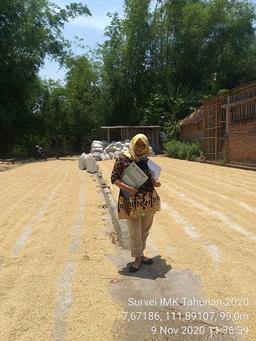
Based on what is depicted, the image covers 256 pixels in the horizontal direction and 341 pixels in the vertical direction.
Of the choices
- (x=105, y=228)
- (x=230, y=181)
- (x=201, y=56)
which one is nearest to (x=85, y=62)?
(x=201, y=56)

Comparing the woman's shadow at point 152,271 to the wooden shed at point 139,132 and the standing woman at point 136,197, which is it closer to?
the standing woman at point 136,197

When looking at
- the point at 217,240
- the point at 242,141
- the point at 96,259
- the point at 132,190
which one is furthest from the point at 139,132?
the point at 132,190

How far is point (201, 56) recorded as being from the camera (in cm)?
3578

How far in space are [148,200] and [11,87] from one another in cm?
2793

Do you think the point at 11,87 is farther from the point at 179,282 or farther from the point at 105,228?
the point at 179,282

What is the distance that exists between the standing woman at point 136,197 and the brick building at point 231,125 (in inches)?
483

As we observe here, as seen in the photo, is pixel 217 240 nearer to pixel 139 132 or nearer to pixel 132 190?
pixel 132 190

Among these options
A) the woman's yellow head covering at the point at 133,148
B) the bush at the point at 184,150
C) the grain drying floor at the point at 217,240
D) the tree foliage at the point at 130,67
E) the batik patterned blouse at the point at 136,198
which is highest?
the tree foliage at the point at 130,67

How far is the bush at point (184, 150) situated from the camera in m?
23.8

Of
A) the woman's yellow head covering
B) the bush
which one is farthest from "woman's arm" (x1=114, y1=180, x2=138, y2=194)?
the bush

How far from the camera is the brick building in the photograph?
16922mm

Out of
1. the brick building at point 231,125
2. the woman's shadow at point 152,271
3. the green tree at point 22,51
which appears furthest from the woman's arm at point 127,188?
the green tree at point 22,51

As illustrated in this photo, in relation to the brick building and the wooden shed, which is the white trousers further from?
the wooden shed

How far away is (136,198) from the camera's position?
197 inches
